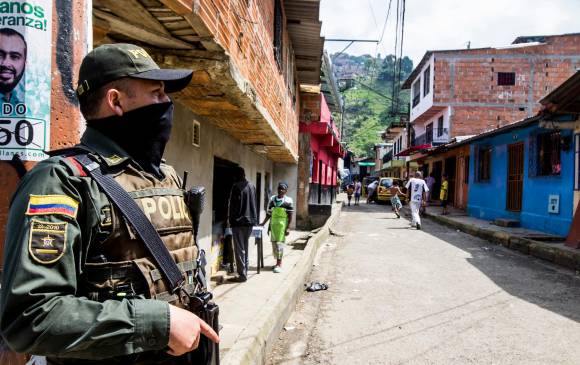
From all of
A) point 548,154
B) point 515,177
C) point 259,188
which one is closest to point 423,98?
point 515,177

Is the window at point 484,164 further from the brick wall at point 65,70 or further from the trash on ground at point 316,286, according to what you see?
the brick wall at point 65,70

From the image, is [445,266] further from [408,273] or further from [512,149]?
[512,149]

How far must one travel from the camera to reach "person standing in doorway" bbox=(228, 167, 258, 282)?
21.6 ft

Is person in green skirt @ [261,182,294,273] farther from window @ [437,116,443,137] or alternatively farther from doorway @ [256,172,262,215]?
window @ [437,116,443,137]

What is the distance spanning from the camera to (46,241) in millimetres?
1150

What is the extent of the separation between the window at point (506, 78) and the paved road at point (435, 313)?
18654mm

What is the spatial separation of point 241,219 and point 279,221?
123 cm

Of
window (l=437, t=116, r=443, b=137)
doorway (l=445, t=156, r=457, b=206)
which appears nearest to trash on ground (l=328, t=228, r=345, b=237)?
doorway (l=445, t=156, r=457, b=206)

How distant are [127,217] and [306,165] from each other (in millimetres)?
13747

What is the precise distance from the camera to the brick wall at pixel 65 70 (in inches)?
73.9

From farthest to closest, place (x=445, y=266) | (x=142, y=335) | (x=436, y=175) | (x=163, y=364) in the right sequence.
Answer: (x=436, y=175), (x=445, y=266), (x=163, y=364), (x=142, y=335)

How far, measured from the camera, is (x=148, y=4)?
2537 millimetres

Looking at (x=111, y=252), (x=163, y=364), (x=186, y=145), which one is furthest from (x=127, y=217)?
(x=186, y=145)

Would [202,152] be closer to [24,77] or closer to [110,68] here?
[24,77]
